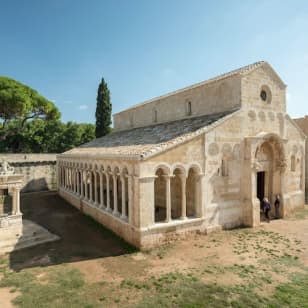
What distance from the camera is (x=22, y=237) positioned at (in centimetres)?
1320

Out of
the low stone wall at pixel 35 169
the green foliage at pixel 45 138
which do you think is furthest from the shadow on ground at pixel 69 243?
the green foliage at pixel 45 138

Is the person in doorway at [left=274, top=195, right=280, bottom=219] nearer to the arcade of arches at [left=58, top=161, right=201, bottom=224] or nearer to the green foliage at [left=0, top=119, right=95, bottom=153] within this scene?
the arcade of arches at [left=58, top=161, right=201, bottom=224]

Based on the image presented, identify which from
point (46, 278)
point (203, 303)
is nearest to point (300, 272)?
point (203, 303)

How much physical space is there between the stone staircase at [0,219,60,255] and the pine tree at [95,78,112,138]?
22.4 meters

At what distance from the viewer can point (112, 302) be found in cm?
770

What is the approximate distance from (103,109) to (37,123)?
17307 mm

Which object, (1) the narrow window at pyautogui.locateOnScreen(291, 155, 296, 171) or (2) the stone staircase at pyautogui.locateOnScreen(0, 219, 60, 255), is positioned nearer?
(2) the stone staircase at pyautogui.locateOnScreen(0, 219, 60, 255)

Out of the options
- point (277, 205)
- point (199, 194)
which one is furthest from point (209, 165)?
point (277, 205)

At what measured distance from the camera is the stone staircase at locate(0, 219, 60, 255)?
40.7 feet

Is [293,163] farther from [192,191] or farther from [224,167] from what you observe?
[192,191]

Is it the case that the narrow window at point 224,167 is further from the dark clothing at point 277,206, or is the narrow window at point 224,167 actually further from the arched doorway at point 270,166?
the dark clothing at point 277,206

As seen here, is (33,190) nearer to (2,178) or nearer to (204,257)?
(2,178)

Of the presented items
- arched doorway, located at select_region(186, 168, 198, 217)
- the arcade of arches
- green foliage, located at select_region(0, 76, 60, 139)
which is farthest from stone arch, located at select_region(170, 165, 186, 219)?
green foliage, located at select_region(0, 76, 60, 139)

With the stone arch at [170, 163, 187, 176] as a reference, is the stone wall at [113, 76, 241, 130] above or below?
above
